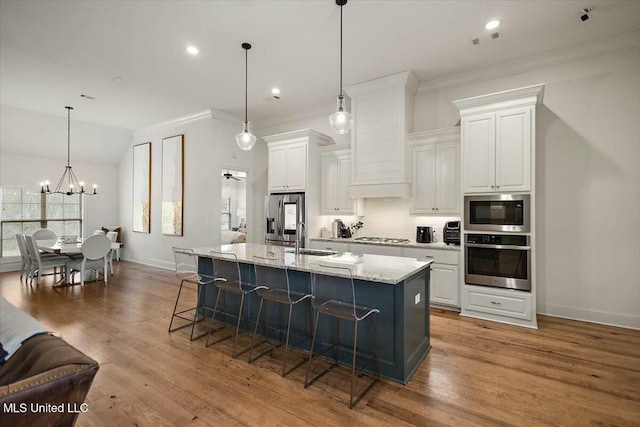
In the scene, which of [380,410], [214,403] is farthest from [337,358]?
[214,403]

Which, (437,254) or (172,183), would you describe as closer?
(437,254)

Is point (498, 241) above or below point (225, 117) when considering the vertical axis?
below

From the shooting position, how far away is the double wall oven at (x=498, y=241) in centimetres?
366

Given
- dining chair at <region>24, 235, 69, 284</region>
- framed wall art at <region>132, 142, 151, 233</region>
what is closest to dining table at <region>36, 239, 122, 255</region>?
dining chair at <region>24, 235, 69, 284</region>

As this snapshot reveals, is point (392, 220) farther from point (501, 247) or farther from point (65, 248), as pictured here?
point (65, 248)

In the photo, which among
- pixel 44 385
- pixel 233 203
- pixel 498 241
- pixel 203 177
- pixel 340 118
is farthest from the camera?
pixel 233 203

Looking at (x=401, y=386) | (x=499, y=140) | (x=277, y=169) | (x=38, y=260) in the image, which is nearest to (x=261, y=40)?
(x=277, y=169)

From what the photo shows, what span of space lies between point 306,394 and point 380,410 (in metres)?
0.56

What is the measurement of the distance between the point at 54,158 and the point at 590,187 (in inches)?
415

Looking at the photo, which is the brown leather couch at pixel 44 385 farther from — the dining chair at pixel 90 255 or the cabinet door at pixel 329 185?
the dining chair at pixel 90 255

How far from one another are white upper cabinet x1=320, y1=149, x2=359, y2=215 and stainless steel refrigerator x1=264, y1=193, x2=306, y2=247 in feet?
1.45

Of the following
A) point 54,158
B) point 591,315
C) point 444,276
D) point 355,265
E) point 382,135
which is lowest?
point 591,315

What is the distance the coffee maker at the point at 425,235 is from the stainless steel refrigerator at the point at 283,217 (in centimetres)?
192

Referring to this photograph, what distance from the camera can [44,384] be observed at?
1.10 metres
